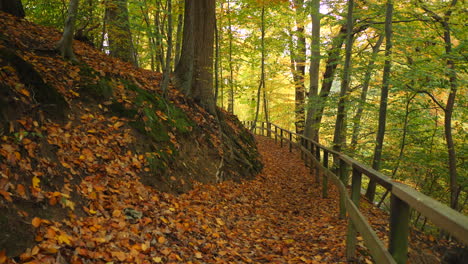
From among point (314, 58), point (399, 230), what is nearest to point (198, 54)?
point (314, 58)

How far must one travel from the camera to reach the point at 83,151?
14.9ft

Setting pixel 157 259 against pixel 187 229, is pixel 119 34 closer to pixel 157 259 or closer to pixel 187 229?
pixel 187 229

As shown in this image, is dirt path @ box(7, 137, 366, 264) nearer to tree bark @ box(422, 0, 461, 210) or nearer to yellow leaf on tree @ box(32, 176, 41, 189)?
yellow leaf on tree @ box(32, 176, 41, 189)

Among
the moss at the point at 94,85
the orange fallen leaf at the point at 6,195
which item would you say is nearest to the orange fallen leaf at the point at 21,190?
the orange fallen leaf at the point at 6,195

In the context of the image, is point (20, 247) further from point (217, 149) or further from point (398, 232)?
point (217, 149)

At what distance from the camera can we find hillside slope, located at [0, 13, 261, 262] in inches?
123

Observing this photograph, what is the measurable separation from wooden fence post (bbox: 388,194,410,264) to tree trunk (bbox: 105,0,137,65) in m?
8.10

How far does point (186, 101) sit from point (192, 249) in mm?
5448

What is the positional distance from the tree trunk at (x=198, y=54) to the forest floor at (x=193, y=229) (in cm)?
330

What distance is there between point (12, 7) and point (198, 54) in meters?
4.81

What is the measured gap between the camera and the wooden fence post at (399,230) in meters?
2.32

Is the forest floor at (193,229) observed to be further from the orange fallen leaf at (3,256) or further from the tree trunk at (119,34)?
the tree trunk at (119,34)

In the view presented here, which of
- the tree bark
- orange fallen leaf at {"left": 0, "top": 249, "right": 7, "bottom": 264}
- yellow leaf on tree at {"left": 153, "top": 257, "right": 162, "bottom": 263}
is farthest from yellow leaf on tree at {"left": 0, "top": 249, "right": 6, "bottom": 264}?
the tree bark

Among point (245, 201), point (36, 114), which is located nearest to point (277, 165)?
point (245, 201)
